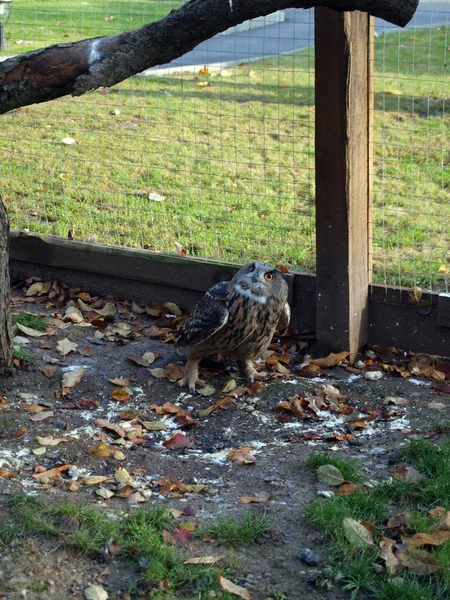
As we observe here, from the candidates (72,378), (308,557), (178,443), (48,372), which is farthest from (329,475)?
(48,372)

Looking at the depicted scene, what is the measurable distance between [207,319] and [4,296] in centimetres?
121

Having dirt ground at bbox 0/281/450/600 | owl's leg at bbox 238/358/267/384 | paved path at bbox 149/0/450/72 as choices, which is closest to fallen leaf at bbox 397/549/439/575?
dirt ground at bbox 0/281/450/600

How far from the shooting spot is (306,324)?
20.3 ft

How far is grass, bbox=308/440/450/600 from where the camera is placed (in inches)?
140

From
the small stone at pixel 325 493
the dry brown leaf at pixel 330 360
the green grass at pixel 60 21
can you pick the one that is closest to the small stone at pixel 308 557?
the small stone at pixel 325 493

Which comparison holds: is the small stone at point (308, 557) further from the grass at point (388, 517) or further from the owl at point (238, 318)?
the owl at point (238, 318)

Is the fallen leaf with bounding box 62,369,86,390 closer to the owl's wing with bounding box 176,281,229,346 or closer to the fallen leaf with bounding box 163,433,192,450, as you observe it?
the owl's wing with bounding box 176,281,229,346

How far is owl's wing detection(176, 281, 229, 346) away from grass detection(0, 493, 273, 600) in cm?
167

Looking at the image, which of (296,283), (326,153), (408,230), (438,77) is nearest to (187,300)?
(296,283)

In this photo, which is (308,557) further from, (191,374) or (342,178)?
(342,178)

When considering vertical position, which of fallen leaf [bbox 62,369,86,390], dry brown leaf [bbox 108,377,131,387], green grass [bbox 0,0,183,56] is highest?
green grass [bbox 0,0,183,56]

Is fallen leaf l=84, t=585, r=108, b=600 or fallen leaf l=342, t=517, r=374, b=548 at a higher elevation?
fallen leaf l=84, t=585, r=108, b=600

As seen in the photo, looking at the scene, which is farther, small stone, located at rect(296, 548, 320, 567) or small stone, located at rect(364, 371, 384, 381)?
small stone, located at rect(364, 371, 384, 381)

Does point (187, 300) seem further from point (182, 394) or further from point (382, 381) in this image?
point (382, 381)
